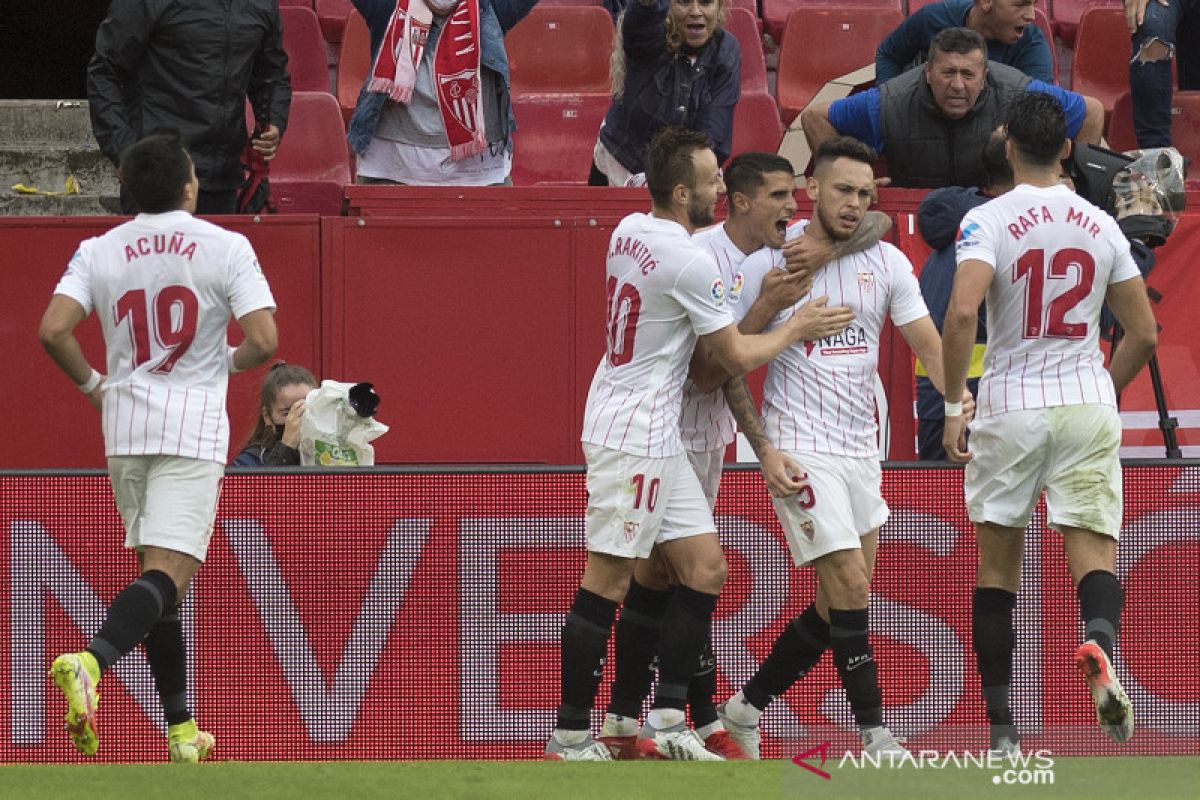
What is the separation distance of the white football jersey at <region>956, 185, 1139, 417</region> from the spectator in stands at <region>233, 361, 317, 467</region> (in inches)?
103

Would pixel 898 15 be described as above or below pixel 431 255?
above

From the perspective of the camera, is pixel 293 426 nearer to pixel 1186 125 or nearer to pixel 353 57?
pixel 353 57

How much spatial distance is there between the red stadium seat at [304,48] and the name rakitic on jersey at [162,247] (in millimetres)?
5311

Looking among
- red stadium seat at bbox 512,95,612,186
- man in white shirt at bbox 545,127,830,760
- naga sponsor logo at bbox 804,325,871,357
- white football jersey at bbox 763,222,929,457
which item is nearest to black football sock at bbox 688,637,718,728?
man in white shirt at bbox 545,127,830,760

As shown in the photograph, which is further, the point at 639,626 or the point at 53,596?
the point at 53,596

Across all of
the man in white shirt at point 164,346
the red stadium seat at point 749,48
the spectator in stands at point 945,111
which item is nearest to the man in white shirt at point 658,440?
the man in white shirt at point 164,346

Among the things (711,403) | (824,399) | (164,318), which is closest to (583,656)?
(711,403)

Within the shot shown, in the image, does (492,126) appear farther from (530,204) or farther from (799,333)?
(799,333)

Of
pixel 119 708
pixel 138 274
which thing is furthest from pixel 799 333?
pixel 119 708

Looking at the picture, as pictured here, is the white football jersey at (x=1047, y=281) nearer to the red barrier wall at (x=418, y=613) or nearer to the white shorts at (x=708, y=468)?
the white shorts at (x=708, y=468)

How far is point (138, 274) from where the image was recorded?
5.88m

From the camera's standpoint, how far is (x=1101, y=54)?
1165cm

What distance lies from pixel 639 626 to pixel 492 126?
2900 mm

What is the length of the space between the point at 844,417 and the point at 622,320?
0.77m
